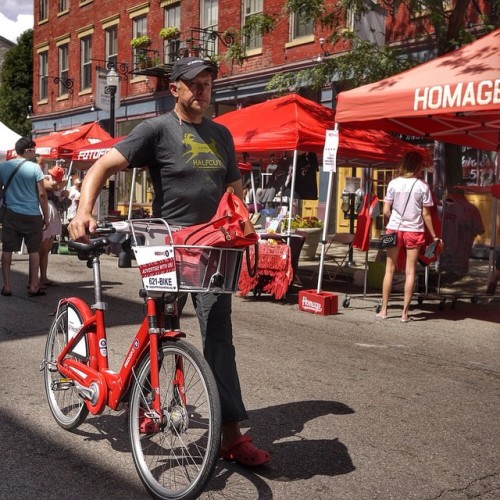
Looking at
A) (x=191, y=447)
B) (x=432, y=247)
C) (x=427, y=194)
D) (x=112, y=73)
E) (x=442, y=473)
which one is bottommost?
(x=442, y=473)

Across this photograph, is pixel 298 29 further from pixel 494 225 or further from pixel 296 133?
pixel 494 225

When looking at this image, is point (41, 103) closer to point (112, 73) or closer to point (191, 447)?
point (112, 73)

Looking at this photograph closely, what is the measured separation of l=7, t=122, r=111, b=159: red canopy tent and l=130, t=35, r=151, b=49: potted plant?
26.4 feet

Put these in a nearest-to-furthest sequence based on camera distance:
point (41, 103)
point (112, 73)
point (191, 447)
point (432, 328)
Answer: point (191, 447)
point (432, 328)
point (112, 73)
point (41, 103)

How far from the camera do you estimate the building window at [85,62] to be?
31.6m

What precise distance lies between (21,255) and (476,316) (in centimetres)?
963

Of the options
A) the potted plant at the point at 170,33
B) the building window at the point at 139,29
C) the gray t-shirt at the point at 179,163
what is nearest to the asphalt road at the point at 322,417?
the gray t-shirt at the point at 179,163

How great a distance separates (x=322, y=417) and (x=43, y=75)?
3449cm

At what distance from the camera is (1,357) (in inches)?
243

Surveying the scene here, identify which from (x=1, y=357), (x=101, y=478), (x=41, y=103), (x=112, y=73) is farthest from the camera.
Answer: (x=41, y=103)

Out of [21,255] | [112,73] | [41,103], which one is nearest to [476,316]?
[21,255]

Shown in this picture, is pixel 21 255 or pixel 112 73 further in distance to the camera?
pixel 112 73

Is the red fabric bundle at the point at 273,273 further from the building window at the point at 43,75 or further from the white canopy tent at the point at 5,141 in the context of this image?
the building window at the point at 43,75

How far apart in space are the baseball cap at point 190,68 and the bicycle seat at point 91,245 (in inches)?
34.5
